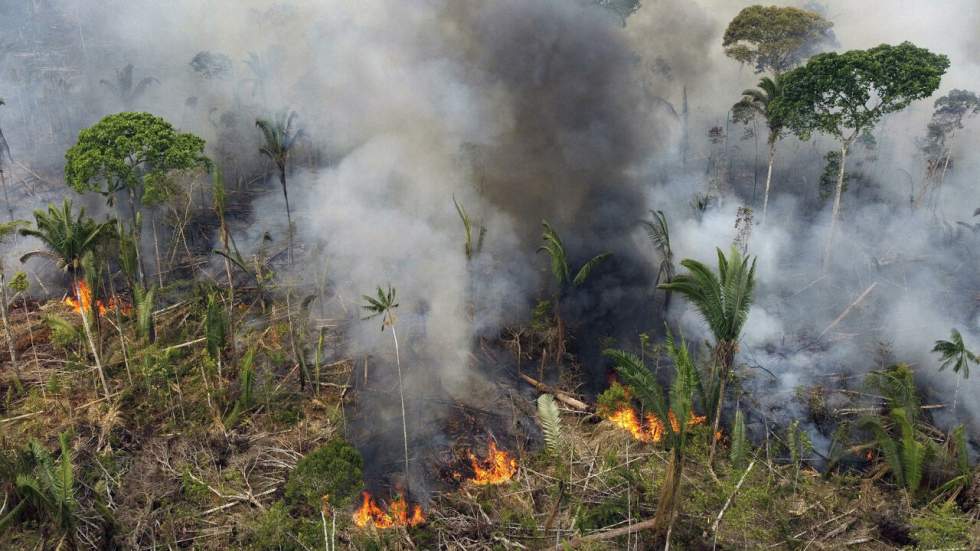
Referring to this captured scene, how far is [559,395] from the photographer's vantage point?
15383 mm

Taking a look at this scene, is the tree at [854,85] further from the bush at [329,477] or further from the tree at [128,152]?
the tree at [128,152]

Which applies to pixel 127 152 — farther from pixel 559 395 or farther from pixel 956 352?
pixel 956 352

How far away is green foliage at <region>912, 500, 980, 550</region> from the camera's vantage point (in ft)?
30.5

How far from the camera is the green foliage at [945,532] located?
366 inches

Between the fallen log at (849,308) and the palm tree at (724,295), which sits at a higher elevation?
the palm tree at (724,295)

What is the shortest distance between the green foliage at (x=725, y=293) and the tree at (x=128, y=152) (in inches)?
558

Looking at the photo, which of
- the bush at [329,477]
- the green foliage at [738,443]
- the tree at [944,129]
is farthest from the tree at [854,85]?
the bush at [329,477]

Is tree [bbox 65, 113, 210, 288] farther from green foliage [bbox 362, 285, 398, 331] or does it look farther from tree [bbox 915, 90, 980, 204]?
tree [bbox 915, 90, 980, 204]

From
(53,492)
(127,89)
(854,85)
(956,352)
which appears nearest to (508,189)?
(854,85)

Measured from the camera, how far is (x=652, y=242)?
752 inches

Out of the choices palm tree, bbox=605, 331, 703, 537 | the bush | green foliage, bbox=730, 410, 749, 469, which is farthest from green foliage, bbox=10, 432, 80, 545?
green foliage, bbox=730, 410, 749, 469

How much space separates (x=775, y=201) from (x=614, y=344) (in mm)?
16695

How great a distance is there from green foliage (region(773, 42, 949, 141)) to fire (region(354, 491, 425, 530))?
17295 mm

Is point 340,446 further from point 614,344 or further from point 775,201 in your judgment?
point 775,201
